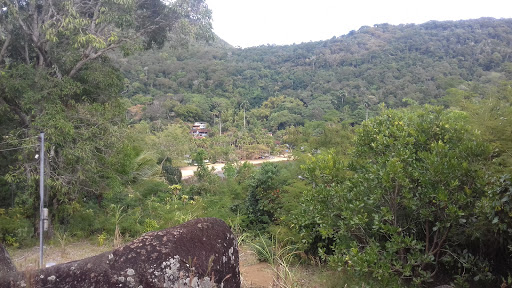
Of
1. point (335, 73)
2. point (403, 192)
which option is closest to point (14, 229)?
point (403, 192)

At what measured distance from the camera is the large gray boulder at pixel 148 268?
2619mm

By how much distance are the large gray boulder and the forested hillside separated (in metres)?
29.6

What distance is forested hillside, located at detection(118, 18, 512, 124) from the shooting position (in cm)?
3988

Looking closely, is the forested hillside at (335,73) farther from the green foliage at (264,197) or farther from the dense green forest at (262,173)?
the dense green forest at (262,173)

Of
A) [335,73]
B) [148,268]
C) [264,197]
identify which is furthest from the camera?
[335,73]

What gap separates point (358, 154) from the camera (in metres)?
5.05

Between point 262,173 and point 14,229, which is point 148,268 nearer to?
point 262,173

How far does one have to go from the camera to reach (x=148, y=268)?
2.71m

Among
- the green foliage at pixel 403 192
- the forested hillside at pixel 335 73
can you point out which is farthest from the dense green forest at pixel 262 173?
the forested hillside at pixel 335 73

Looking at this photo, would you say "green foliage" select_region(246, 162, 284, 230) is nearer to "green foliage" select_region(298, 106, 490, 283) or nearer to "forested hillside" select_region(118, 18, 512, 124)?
"green foliage" select_region(298, 106, 490, 283)

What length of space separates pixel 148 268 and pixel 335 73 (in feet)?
180

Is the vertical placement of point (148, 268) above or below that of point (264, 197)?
above

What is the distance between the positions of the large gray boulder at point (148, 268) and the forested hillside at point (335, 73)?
29581 millimetres

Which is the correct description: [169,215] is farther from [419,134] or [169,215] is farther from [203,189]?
[419,134]
